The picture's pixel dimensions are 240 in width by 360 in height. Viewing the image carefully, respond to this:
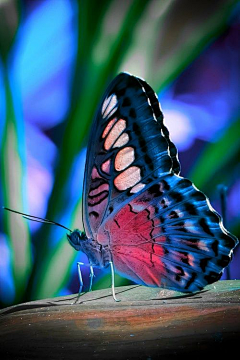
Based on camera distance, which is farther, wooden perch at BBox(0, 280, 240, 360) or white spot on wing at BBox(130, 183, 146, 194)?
white spot on wing at BBox(130, 183, 146, 194)

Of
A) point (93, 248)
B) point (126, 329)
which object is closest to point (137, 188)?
point (93, 248)

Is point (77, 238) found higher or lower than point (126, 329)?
higher

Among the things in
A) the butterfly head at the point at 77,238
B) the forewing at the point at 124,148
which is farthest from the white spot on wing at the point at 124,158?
the butterfly head at the point at 77,238

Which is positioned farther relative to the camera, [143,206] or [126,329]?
[143,206]

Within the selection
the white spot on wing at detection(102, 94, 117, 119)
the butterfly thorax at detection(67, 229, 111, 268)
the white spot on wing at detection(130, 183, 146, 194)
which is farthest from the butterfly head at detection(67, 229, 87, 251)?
the white spot on wing at detection(102, 94, 117, 119)

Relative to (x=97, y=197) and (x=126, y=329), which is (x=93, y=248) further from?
(x=126, y=329)

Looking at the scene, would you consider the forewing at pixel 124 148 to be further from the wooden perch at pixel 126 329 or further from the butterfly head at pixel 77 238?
the wooden perch at pixel 126 329

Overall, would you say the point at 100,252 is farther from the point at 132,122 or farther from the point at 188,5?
the point at 188,5

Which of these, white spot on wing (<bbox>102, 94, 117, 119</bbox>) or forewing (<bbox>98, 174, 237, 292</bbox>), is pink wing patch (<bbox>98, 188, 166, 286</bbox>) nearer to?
forewing (<bbox>98, 174, 237, 292</bbox>)

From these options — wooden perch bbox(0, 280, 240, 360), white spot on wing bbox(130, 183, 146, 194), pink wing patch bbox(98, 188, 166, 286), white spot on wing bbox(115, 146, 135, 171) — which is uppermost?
white spot on wing bbox(115, 146, 135, 171)
